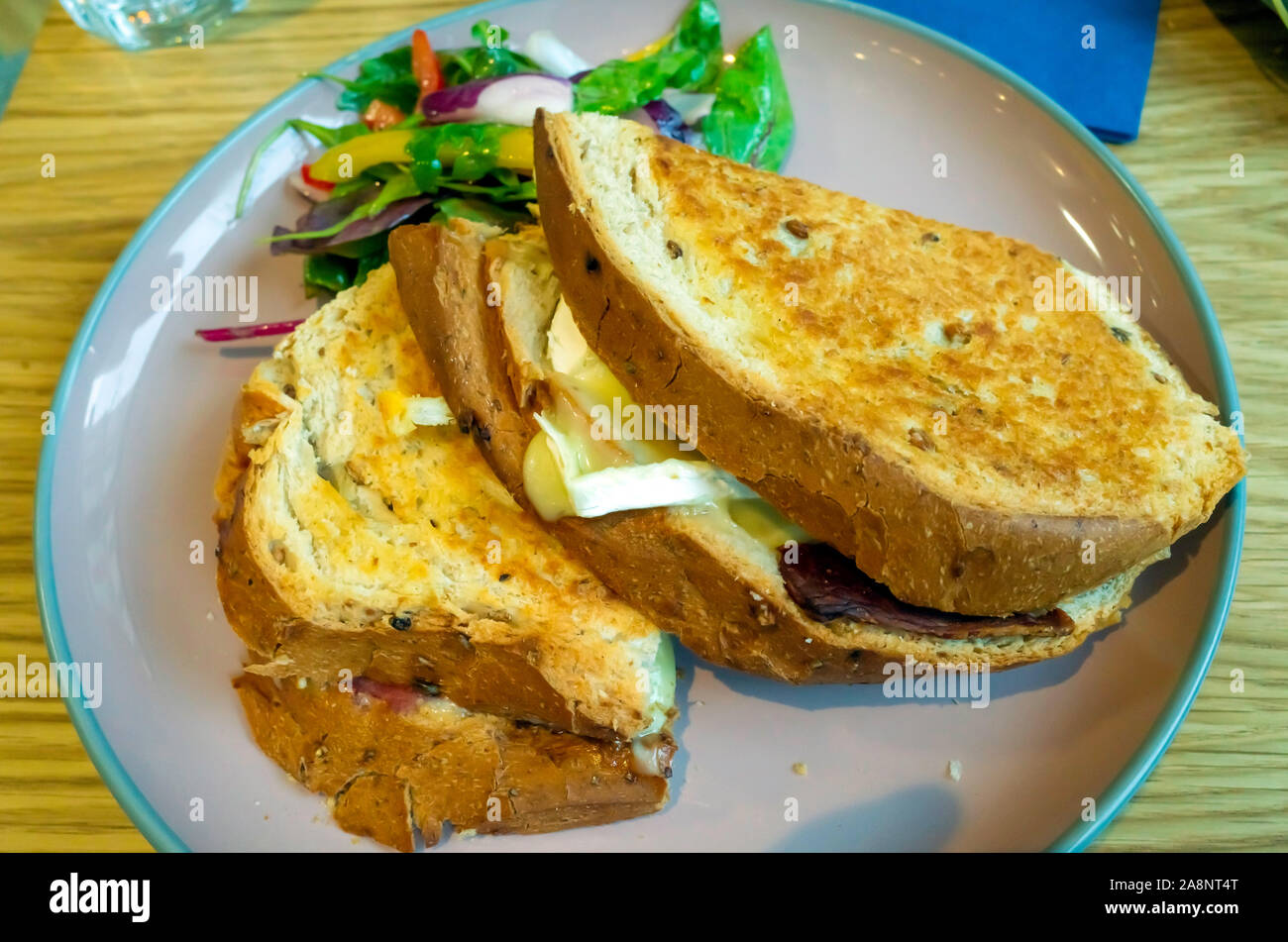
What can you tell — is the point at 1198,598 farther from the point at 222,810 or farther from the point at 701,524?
the point at 222,810

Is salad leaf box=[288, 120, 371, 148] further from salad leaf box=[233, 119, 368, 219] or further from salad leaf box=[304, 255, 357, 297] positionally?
salad leaf box=[304, 255, 357, 297]

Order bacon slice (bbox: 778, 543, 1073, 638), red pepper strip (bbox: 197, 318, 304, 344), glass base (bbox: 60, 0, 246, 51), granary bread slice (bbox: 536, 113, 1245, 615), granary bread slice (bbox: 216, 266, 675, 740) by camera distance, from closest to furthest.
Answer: granary bread slice (bbox: 536, 113, 1245, 615) → bacon slice (bbox: 778, 543, 1073, 638) → granary bread slice (bbox: 216, 266, 675, 740) → red pepper strip (bbox: 197, 318, 304, 344) → glass base (bbox: 60, 0, 246, 51)

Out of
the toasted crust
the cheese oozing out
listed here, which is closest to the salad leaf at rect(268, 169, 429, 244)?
the cheese oozing out

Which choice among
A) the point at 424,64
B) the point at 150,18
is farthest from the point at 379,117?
the point at 150,18

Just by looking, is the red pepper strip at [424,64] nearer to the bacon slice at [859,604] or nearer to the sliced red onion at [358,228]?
the sliced red onion at [358,228]

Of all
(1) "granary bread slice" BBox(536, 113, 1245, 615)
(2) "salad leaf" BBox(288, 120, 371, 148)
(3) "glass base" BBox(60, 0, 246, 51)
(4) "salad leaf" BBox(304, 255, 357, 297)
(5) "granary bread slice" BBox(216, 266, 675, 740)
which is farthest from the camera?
(3) "glass base" BBox(60, 0, 246, 51)

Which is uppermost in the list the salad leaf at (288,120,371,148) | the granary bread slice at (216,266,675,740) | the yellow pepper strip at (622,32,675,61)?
the yellow pepper strip at (622,32,675,61)

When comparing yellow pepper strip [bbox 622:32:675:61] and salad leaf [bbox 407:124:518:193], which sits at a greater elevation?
yellow pepper strip [bbox 622:32:675:61]
